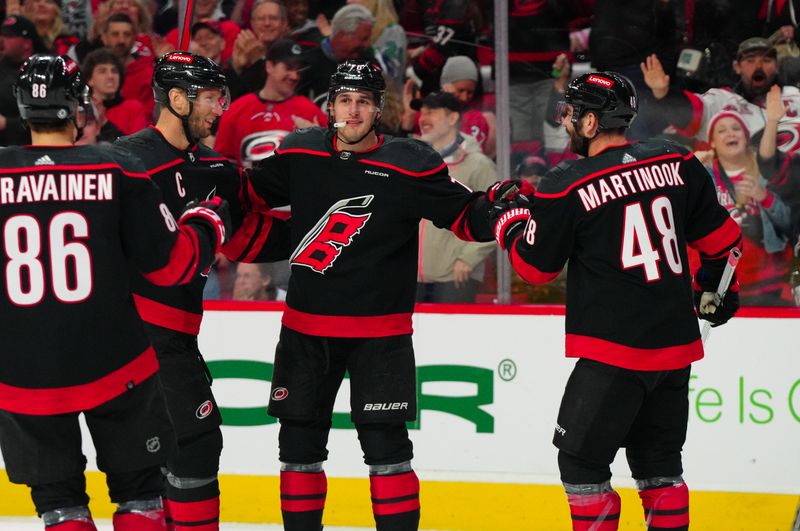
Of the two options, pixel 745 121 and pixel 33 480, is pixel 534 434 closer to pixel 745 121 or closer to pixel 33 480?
pixel 745 121

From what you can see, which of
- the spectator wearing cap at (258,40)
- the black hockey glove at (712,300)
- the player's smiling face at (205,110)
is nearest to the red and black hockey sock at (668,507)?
the black hockey glove at (712,300)

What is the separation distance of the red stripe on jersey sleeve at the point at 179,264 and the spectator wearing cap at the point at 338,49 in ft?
7.23

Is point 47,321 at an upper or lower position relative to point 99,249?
lower

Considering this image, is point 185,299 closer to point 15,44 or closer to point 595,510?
point 595,510

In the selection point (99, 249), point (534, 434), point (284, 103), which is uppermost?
point (284, 103)

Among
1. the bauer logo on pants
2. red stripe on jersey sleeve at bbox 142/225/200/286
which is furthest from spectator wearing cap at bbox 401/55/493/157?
red stripe on jersey sleeve at bbox 142/225/200/286

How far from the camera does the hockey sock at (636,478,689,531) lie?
3455mm

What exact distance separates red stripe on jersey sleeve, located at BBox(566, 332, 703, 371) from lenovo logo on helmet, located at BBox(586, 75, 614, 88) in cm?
74

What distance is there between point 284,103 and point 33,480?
269 cm

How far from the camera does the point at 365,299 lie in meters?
3.70

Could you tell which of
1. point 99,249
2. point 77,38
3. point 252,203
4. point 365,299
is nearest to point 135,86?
point 77,38

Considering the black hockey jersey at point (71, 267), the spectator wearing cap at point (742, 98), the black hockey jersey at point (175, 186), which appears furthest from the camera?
the spectator wearing cap at point (742, 98)

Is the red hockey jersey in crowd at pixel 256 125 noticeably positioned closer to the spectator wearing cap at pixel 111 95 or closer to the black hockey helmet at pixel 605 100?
the spectator wearing cap at pixel 111 95

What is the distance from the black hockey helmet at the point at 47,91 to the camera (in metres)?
2.88
